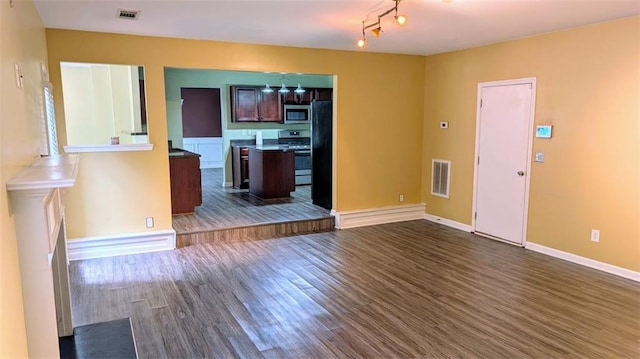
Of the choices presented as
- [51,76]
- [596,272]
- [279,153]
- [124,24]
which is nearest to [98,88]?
[51,76]

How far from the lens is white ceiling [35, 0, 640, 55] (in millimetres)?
3516

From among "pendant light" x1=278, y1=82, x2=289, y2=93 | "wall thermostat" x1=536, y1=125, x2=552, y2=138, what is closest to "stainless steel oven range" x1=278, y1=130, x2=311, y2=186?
"pendant light" x1=278, y1=82, x2=289, y2=93

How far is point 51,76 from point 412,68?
181 inches

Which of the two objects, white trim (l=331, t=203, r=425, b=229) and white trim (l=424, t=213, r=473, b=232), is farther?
white trim (l=331, t=203, r=425, b=229)

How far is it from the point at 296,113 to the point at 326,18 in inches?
228

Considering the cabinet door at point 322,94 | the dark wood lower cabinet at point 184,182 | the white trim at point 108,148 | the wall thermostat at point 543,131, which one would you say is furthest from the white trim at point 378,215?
the cabinet door at point 322,94

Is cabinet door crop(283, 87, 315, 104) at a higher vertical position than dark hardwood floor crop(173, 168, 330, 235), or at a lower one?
higher

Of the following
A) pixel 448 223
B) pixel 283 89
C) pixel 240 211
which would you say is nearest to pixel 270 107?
pixel 283 89

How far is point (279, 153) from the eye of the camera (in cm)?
737

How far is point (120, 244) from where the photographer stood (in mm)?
4883

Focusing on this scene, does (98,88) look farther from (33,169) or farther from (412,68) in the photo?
(412,68)

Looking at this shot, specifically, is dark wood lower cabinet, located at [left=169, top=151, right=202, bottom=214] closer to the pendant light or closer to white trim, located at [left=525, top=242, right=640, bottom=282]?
the pendant light

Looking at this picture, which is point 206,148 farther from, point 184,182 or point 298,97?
point 184,182

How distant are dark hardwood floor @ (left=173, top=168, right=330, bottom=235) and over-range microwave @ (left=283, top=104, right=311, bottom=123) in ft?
6.99
